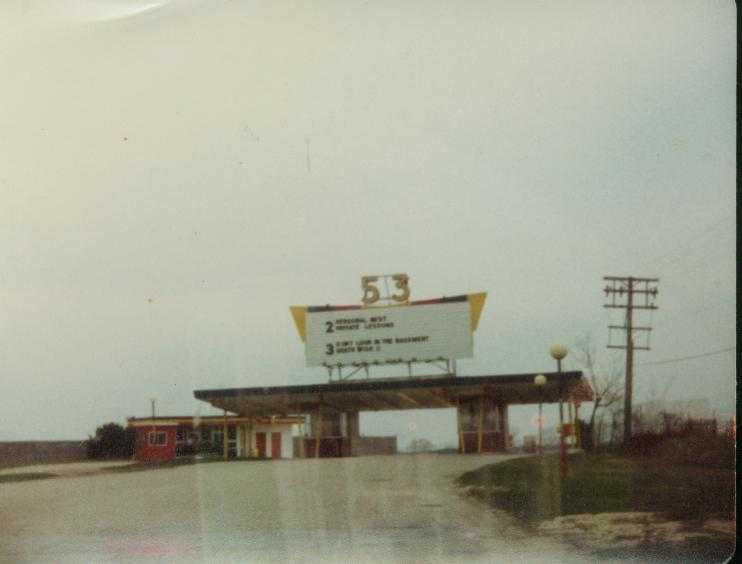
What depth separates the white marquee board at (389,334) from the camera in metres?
4.64

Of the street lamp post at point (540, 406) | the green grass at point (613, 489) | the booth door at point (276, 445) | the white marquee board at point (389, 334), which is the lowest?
the green grass at point (613, 489)

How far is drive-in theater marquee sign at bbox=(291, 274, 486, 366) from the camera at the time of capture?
183 inches

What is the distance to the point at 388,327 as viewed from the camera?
4688mm

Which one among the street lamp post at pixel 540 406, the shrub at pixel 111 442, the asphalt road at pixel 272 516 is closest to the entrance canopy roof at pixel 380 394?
the street lamp post at pixel 540 406

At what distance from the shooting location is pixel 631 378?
15.0 ft

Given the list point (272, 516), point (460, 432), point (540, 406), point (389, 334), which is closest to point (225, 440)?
point (272, 516)

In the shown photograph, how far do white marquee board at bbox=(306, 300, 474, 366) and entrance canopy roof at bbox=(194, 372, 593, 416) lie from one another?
132 millimetres

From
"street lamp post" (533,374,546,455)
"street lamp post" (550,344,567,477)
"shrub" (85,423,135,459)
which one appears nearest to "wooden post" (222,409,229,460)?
"shrub" (85,423,135,459)

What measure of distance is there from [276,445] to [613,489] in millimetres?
1661

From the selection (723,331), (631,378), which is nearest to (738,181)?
(723,331)

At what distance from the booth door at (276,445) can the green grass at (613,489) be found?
3.05ft

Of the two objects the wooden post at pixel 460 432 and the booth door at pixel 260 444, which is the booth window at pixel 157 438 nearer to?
the booth door at pixel 260 444

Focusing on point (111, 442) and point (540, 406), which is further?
point (111, 442)

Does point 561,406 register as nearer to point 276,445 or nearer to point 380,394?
point 380,394
